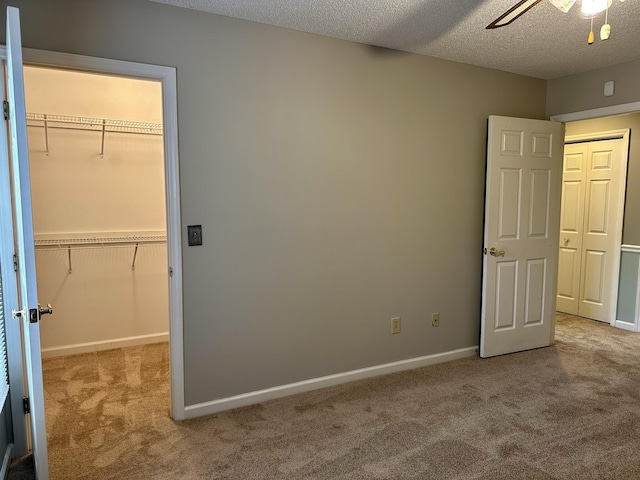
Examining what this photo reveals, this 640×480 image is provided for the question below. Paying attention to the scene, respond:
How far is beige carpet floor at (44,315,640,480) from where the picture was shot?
2141mm

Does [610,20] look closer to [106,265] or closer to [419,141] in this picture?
[419,141]

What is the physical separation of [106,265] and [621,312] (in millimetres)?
5196

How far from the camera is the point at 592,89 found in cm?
363

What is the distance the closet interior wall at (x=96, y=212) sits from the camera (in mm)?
3564

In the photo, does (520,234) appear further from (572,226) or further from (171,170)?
(171,170)

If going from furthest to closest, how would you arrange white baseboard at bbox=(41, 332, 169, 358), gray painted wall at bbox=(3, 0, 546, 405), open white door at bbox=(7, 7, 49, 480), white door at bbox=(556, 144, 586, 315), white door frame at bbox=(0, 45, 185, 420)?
white door at bbox=(556, 144, 586, 315) < white baseboard at bbox=(41, 332, 169, 358) < gray painted wall at bbox=(3, 0, 546, 405) < white door frame at bbox=(0, 45, 185, 420) < open white door at bbox=(7, 7, 49, 480)

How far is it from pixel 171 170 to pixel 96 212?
1.69 meters

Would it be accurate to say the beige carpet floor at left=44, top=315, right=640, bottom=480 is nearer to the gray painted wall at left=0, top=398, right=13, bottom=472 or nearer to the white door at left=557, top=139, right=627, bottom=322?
the gray painted wall at left=0, top=398, right=13, bottom=472

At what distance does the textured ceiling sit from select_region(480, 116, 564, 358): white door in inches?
22.7

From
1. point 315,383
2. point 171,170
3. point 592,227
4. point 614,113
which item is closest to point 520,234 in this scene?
point 614,113

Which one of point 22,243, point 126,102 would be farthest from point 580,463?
point 126,102

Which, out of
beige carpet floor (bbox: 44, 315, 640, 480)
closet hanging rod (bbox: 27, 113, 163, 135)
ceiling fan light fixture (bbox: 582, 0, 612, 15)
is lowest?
beige carpet floor (bbox: 44, 315, 640, 480)

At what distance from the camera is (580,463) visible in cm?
217

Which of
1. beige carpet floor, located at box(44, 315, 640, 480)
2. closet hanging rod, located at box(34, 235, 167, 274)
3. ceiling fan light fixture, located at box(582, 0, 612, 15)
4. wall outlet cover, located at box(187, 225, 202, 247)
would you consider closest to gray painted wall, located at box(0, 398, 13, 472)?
beige carpet floor, located at box(44, 315, 640, 480)
